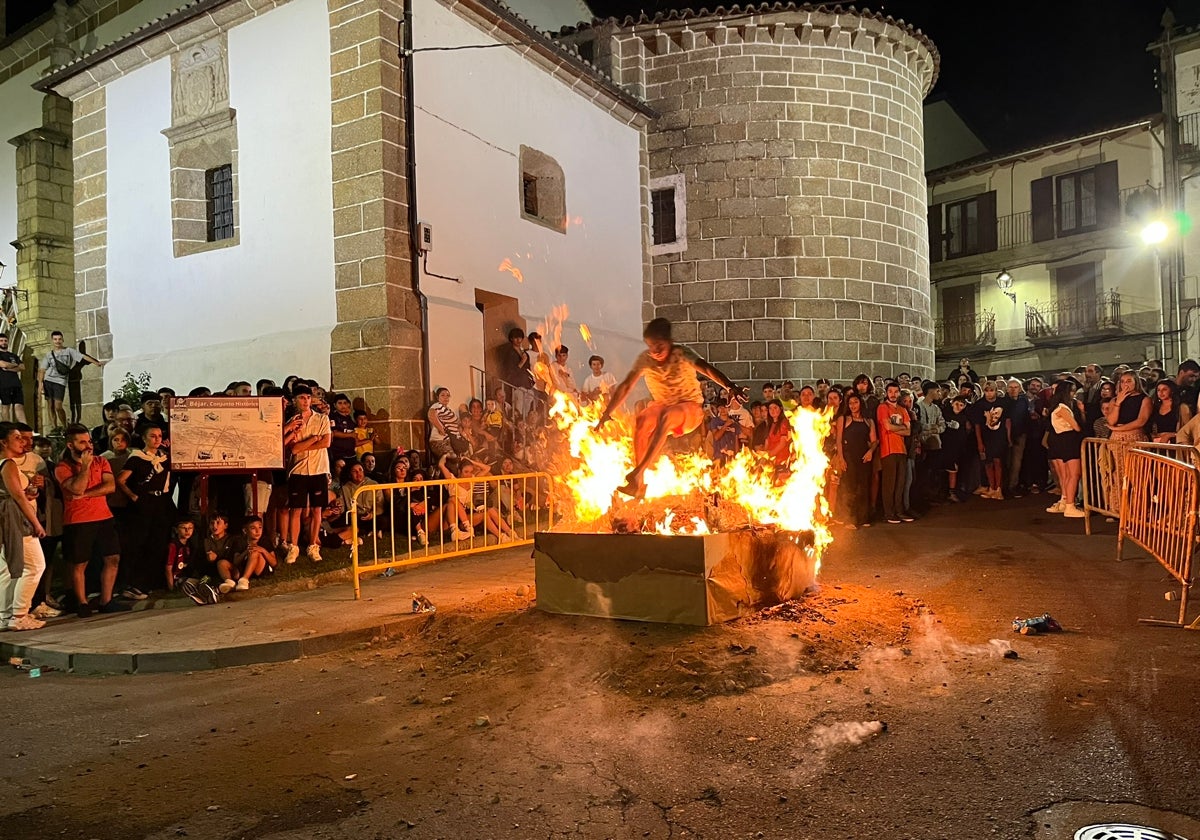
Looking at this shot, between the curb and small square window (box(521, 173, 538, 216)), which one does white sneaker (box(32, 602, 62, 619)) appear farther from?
small square window (box(521, 173, 538, 216))

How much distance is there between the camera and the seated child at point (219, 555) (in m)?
8.97

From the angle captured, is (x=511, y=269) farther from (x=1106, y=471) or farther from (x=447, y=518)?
(x=1106, y=471)

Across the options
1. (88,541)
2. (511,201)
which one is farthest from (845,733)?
(511,201)

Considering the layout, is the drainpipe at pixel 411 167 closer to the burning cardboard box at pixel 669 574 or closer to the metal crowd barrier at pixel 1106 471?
the burning cardboard box at pixel 669 574

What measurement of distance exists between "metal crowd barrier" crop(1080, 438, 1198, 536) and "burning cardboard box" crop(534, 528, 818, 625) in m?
4.06

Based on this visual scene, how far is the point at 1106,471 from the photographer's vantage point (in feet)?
32.7

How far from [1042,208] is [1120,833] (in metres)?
29.8

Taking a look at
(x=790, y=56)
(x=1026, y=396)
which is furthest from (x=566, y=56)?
(x=1026, y=396)

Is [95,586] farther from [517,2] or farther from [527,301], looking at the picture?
[517,2]

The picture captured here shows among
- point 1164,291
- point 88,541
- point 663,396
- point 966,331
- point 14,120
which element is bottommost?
point 88,541

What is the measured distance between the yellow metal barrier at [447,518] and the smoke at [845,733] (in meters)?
5.29

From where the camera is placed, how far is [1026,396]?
13.4m

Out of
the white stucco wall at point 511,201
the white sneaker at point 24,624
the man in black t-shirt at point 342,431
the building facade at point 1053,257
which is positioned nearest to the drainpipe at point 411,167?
the white stucco wall at point 511,201

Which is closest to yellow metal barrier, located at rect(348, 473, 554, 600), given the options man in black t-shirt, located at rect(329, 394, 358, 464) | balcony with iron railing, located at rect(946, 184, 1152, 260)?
man in black t-shirt, located at rect(329, 394, 358, 464)
